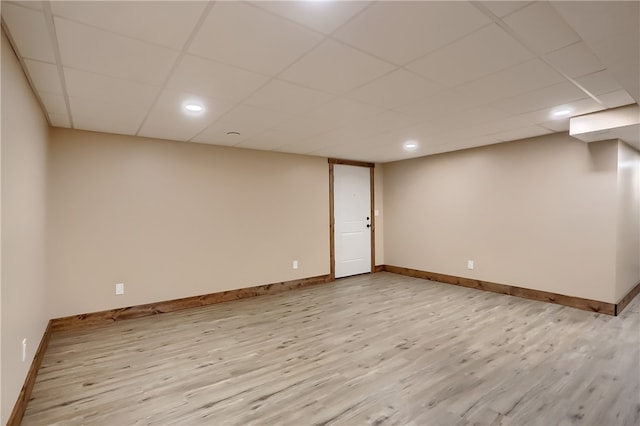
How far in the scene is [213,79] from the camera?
7.66 feet

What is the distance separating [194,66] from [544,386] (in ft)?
10.9

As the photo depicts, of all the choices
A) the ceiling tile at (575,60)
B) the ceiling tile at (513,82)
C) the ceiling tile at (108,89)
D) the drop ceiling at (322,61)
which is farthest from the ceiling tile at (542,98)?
the ceiling tile at (108,89)

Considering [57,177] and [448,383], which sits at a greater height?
[57,177]

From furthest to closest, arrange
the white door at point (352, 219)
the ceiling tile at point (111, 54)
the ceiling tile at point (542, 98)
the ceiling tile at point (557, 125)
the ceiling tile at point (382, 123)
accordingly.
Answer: the white door at point (352, 219) < the ceiling tile at point (557, 125) < the ceiling tile at point (382, 123) < the ceiling tile at point (542, 98) < the ceiling tile at point (111, 54)

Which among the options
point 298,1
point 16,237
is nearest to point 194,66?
point 298,1

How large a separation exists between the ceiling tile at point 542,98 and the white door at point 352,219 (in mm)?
3297

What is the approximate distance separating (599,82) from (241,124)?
3.17 meters

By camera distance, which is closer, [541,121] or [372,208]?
[541,121]

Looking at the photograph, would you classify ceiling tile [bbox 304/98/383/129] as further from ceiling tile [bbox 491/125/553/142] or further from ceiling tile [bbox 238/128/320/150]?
ceiling tile [bbox 491/125/553/142]

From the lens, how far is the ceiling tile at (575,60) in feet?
6.42

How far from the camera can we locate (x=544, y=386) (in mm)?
2365

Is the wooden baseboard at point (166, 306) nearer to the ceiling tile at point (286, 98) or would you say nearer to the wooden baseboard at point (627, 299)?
the ceiling tile at point (286, 98)

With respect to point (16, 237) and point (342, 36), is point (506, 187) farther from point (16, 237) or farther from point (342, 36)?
point (16, 237)

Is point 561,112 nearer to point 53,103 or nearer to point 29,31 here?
point 29,31
